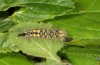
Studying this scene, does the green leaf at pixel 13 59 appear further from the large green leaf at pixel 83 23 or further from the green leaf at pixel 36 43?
the large green leaf at pixel 83 23

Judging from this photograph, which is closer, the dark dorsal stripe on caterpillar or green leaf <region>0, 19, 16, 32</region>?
the dark dorsal stripe on caterpillar

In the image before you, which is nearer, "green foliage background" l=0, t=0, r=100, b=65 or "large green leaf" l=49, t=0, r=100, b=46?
"green foliage background" l=0, t=0, r=100, b=65

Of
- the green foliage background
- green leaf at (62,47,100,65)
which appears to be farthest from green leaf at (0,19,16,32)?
green leaf at (62,47,100,65)

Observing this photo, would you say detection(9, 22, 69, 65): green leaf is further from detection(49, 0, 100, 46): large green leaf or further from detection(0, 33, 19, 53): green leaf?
detection(49, 0, 100, 46): large green leaf

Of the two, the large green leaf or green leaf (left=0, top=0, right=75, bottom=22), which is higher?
green leaf (left=0, top=0, right=75, bottom=22)

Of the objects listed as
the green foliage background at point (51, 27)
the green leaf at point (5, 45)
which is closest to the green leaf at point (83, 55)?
the green foliage background at point (51, 27)

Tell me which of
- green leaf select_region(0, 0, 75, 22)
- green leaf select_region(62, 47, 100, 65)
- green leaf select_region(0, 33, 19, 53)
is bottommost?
green leaf select_region(62, 47, 100, 65)

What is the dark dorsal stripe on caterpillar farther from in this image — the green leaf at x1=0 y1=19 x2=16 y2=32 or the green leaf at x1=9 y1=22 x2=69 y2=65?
the green leaf at x1=0 y1=19 x2=16 y2=32

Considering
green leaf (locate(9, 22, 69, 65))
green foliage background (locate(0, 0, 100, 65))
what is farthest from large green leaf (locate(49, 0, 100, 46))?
green leaf (locate(9, 22, 69, 65))

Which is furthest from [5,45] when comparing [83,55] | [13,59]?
[83,55]
